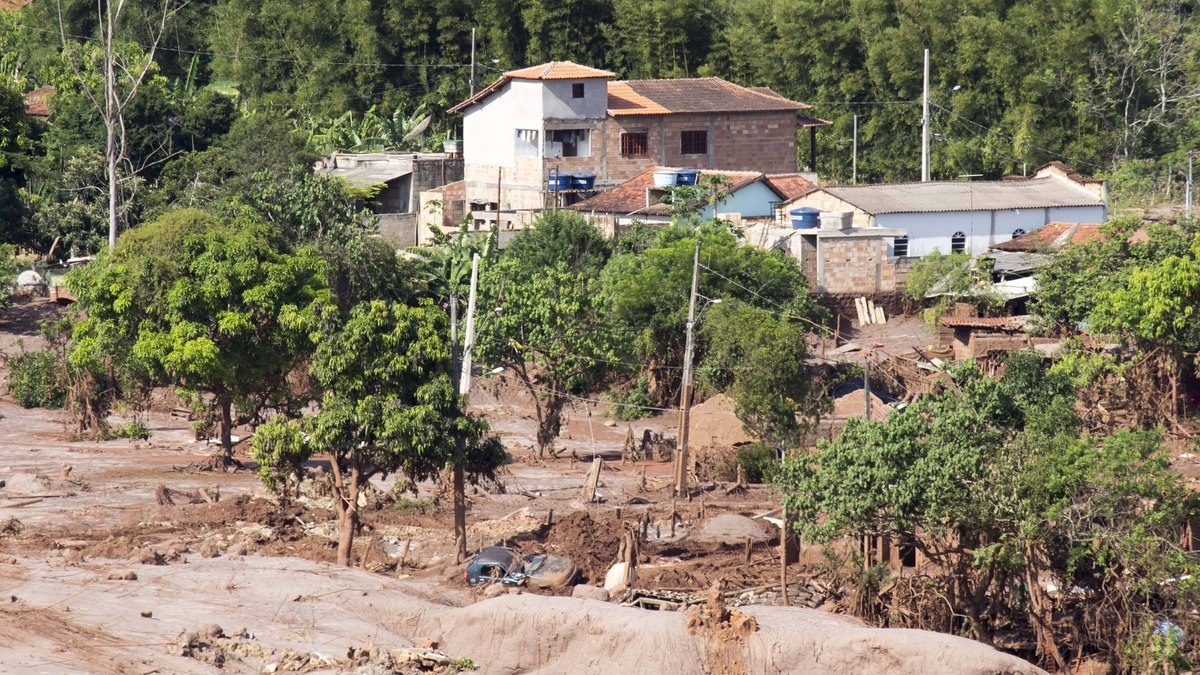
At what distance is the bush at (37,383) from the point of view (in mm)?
38031

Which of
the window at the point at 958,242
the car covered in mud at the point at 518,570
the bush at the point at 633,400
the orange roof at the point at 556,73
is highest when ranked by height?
the orange roof at the point at 556,73

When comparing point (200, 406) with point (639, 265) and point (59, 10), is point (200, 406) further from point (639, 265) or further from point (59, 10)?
point (59, 10)

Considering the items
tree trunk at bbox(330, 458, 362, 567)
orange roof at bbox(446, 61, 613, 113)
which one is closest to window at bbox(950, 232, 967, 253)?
orange roof at bbox(446, 61, 613, 113)

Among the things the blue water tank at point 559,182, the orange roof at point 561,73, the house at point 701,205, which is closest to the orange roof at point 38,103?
the orange roof at point 561,73

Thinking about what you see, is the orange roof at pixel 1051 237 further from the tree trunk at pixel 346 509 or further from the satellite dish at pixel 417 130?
the satellite dish at pixel 417 130

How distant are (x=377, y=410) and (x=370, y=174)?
106ft

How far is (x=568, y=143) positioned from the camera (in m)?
54.8

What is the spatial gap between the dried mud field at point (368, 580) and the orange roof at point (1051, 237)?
14954 millimetres

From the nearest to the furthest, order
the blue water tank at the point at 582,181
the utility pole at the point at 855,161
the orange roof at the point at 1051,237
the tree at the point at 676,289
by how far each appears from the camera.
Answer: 1. the tree at the point at 676,289
2. the orange roof at the point at 1051,237
3. the blue water tank at the point at 582,181
4. the utility pole at the point at 855,161

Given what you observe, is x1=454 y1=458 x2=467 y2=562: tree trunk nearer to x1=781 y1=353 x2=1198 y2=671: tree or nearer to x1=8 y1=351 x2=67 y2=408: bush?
x1=781 y1=353 x2=1198 y2=671: tree

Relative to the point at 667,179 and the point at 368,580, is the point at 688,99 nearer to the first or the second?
the point at 667,179

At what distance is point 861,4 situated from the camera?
63.8 meters

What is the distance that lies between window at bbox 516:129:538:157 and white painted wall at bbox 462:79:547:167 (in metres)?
0.15

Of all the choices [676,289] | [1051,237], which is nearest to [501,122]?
[1051,237]
